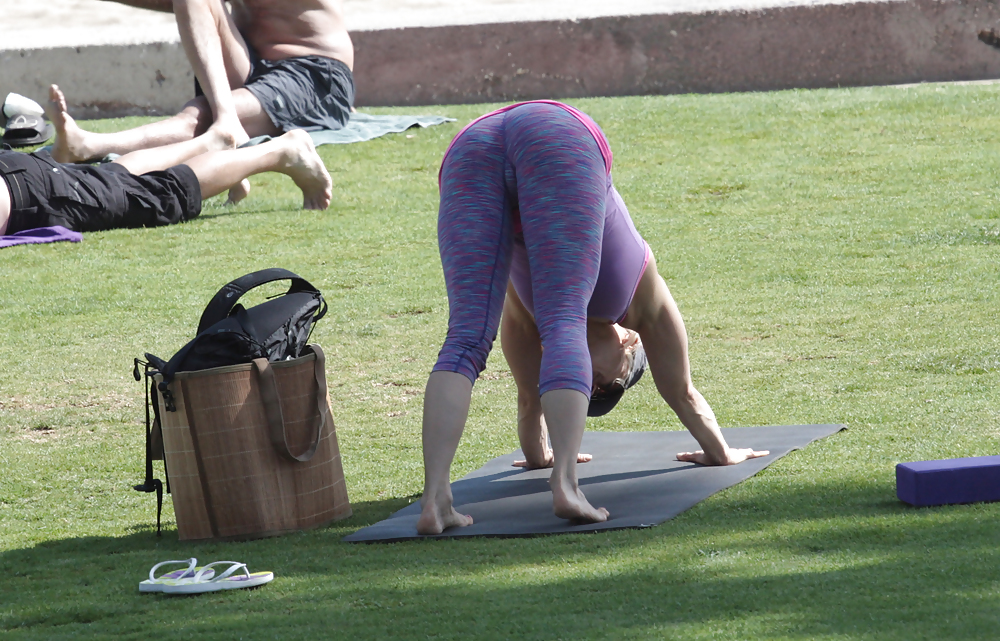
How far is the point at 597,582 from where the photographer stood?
2.53 m

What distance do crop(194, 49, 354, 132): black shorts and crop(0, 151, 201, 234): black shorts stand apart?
1485 millimetres

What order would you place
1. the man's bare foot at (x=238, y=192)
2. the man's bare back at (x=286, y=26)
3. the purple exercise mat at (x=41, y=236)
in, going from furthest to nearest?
the man's bare back at (x=286, y=26) → the man's bare foot at (x=238, y=192) → the purple exercise mat at (x=41, y=236)

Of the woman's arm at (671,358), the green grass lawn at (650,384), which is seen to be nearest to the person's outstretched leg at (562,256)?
the green grass lawn at (650,384)

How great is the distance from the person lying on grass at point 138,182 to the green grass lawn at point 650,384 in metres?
0.14

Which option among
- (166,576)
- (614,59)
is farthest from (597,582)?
(614,59)

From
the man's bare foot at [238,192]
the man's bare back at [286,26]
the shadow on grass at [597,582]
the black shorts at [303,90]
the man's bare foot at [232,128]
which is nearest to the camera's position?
the shadow on grass at [597,582]

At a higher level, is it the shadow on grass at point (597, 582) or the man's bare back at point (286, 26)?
the man's bare back at point (286, 26)

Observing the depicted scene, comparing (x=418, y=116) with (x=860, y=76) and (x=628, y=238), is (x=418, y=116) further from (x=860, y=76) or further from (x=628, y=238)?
(x=628, y=238)

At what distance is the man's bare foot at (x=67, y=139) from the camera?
722 cm

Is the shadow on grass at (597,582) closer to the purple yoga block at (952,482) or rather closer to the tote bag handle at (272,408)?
the purple yoga block at (952,482)

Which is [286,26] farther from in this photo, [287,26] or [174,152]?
[174,152]

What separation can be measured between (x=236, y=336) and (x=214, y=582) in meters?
0.69

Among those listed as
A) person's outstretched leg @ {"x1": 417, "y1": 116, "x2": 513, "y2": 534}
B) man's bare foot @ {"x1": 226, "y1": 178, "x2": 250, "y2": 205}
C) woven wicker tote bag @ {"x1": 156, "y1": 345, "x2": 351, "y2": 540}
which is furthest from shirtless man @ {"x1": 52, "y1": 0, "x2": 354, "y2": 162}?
person's outstretched leg @ {"x1": 417, "y1": 116, "x2": 513, "y2": 534}

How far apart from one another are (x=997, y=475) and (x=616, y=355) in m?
1.01
